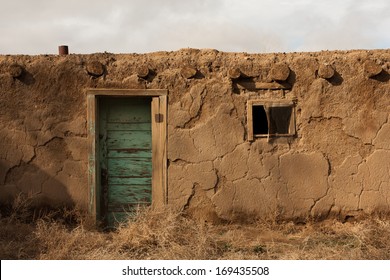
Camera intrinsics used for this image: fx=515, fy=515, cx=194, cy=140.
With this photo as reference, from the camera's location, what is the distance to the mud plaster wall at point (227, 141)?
625 cm

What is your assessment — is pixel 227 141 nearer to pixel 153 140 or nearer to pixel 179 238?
pixel 153 140

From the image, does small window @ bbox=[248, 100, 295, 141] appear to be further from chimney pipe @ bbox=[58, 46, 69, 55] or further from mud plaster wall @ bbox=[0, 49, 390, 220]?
chimney pipe @ bbox=[58, 46, 69, 55]

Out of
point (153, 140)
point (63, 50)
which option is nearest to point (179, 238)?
point (153, 140)

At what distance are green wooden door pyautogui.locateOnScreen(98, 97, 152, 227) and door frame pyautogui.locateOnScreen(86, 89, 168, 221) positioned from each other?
0.14 metres

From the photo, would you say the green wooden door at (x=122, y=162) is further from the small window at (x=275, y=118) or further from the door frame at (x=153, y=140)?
the small window at (x=275, y=118)

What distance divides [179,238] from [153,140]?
4.33ft

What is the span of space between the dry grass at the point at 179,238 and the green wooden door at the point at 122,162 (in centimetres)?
35

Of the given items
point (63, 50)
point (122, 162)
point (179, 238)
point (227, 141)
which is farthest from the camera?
point (63, 50)

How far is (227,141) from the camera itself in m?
6.26

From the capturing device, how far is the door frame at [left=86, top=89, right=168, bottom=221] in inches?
246

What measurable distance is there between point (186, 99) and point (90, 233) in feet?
6.37

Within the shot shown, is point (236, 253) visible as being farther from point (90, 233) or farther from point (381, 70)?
point (381, 70)

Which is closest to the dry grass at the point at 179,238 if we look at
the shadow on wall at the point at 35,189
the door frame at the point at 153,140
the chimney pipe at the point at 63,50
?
the shadow on wall at the point at 35,189

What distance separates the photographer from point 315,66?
6273 millimetres
